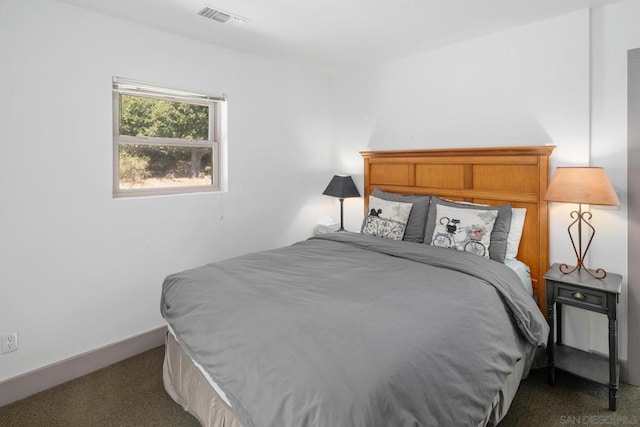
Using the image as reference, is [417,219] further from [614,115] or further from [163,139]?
[163,139]

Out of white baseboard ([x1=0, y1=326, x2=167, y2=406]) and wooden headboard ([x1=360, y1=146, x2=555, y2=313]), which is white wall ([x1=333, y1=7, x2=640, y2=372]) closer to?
wooden headboard ([x1=360, y1=146, x2=555, y2=313])

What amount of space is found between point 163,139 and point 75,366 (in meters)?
1.74

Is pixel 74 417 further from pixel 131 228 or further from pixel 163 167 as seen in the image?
pixel 163 167

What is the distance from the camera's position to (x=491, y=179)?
2.82 metres

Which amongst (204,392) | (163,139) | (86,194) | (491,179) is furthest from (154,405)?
(491,179)

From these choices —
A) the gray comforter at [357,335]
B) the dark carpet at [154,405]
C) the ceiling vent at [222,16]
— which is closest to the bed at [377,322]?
the gray comforter at [357,335]

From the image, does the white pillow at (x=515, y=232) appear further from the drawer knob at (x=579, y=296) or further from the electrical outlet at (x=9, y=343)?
the electrical outlet at (x=9, y=343)

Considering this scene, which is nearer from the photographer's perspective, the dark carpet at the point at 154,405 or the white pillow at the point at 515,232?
the dark carpet at the point at 154,405

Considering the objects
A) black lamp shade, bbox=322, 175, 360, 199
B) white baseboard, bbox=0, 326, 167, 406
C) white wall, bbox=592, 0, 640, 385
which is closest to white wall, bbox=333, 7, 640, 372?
white wall, bbox=592, 0, 640, 385

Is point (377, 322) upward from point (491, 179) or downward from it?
downward

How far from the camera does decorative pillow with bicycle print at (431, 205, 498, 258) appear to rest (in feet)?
8.21

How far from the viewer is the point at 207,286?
6.29ft

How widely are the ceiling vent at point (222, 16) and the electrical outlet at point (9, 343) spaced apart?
2.37 meters

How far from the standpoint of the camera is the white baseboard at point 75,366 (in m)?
2.17
